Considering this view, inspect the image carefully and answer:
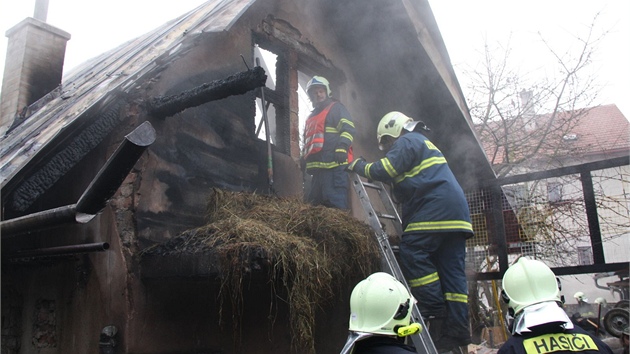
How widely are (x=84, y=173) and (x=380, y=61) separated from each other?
185 inches

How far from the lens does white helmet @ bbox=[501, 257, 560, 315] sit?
3.10 metres

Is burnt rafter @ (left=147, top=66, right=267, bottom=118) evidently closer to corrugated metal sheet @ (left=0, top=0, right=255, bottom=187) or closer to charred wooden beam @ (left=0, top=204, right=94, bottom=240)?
corrugated metal sheet @ (left=0, top=0, right=255, bottom=187)

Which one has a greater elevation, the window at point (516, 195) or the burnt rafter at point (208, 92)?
the burnt rafter at point (208, 92)

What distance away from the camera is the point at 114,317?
3.97m

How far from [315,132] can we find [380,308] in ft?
10.9

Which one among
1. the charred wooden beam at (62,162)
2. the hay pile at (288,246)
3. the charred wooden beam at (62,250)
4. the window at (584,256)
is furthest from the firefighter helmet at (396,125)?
the charred wooden beam at (62,250)

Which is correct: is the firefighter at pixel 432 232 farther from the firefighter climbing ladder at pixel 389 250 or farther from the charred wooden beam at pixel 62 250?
the charred wooden beam at pixel 62 250

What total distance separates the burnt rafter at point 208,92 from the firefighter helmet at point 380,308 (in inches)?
69.1

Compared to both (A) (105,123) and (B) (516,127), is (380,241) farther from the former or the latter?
(B) (516,127)

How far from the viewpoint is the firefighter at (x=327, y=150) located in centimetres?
585

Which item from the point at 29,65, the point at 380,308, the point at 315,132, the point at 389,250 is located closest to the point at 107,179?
the point at 380,308

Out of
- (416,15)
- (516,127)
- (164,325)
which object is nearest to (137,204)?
(164,325)

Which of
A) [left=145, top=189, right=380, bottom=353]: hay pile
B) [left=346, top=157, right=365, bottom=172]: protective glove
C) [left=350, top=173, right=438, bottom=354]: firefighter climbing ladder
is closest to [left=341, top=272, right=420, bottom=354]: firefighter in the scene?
[left=145, top=189, right=380, bottom=353]: hay pile

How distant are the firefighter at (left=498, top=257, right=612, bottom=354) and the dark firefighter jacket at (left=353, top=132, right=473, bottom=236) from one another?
1.58 meters
